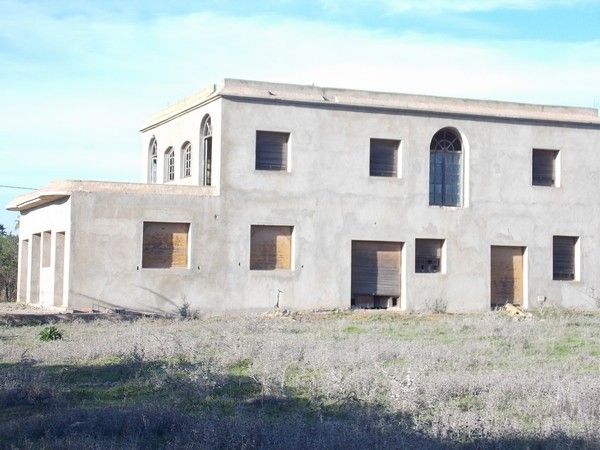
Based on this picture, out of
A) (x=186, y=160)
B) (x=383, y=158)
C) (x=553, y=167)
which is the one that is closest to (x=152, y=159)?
(x=186, y=160)

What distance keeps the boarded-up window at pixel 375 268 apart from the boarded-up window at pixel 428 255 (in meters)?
0.79

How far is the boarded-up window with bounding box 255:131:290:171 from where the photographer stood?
101ft

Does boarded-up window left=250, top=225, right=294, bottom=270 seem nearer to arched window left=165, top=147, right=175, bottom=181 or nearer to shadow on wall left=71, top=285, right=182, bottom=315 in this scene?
shadow on wall left=71, top=285, right=182, bottom=315

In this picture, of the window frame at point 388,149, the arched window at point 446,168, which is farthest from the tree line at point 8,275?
the arched window at point 446,168

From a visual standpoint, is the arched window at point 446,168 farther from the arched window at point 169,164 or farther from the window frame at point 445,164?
the arched window at point 169,164

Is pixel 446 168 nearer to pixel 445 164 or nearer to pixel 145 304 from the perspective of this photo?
pixel 445 164

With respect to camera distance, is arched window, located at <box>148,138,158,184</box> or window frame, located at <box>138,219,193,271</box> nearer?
window frame, located at <box>138,219,193,271</box>

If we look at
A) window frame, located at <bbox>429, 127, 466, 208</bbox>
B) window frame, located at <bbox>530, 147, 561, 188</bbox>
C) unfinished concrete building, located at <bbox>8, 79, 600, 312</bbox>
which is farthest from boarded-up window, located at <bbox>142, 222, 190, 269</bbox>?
window frame, located at <bbox>530, 147, 561, 188</bbox>

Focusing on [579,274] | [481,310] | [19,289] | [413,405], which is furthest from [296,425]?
[19,289]

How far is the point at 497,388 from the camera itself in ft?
43.2

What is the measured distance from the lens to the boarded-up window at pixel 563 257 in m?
34.2

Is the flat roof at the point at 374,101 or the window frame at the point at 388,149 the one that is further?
the window frame at the point at 388,149

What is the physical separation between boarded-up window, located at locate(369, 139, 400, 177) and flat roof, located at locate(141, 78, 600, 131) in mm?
1254

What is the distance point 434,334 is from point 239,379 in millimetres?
9308
